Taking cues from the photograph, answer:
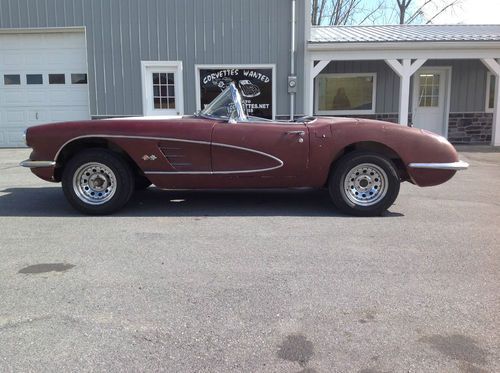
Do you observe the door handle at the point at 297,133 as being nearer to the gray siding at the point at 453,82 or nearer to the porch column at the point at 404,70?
the porch column at the point at 404,70

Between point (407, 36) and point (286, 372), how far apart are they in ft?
40.9

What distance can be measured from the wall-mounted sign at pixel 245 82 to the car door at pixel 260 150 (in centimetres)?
721

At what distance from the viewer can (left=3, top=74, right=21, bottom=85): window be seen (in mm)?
13562

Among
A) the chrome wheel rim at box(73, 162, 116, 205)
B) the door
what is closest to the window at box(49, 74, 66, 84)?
the door

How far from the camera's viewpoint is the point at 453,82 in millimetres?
14672

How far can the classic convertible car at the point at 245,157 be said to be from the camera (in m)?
5.91

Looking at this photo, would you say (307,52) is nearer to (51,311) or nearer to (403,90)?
(403,90)

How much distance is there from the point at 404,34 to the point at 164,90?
670 cm

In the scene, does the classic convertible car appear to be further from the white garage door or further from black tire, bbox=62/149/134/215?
the white garage door

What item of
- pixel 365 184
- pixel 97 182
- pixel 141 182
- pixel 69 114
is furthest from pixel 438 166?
pixel 69 114

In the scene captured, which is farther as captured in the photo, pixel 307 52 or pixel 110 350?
pixel 307 52

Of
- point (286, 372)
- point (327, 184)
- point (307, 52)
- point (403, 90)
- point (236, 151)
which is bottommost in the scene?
point (286, 372)

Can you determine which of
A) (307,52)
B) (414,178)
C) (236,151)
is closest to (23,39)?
(307,52)

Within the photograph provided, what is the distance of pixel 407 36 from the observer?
528 inches
